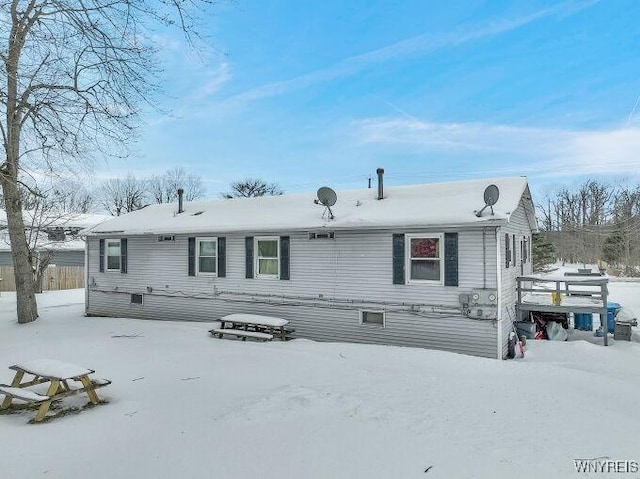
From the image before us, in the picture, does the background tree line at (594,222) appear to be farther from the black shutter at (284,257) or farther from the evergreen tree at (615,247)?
the black shutter at (284,257)

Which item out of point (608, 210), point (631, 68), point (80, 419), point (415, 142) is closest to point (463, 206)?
point (80, 419)

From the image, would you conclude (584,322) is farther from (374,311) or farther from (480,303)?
(374,311)

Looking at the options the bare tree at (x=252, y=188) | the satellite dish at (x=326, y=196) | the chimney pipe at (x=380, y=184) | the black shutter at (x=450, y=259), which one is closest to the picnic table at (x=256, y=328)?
the satellite dish at (x=326, y=196)

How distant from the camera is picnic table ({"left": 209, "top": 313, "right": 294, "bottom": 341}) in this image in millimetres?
9977

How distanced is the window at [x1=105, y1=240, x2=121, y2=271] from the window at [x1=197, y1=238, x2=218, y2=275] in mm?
3473

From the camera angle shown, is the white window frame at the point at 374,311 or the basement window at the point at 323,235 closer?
the white window frame at the point at 374,311

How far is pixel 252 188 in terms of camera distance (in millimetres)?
50344

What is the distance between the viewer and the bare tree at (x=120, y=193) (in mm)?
51719

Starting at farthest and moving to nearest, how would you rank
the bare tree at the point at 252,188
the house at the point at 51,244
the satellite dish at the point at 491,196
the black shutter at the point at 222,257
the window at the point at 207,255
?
the bare tree at the point at 252,188 < the house at the point at 51,244 < the window at the point at 207,255 < the black shutter at the point at 222,257 < the satellite dish at the point at 491,196

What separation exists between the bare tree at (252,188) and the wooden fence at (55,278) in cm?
2505

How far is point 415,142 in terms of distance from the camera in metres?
26.0

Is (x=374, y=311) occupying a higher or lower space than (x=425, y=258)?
lower

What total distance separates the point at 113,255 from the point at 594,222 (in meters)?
52.4

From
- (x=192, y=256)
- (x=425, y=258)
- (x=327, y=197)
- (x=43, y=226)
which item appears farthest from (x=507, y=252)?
(x=43, y=226)
